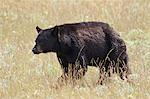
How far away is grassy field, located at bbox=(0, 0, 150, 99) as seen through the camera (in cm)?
766

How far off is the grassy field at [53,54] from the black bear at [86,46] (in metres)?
0.27

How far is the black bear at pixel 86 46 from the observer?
8.51m

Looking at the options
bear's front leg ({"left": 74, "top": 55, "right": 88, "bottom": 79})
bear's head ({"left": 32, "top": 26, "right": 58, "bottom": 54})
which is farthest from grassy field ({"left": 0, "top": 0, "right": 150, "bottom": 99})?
bear's head ({"left": 32, "top": 26, "right": 58, "bottom": 54})

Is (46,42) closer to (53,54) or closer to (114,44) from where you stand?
(114,44)

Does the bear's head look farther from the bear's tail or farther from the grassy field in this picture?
the bear's tail

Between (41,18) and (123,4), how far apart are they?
239 cm

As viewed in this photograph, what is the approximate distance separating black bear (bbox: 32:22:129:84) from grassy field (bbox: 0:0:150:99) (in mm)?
268

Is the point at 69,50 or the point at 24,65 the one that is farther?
the point at 24,65

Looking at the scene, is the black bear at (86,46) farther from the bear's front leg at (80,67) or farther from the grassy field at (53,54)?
the grassy field at (53,54)

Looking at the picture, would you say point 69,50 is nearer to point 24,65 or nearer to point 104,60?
point 104,60

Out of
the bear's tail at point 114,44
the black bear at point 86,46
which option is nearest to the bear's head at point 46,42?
the black bear at point 86,46

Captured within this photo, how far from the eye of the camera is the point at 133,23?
14.1 m

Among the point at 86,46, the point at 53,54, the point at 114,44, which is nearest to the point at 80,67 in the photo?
the point at 86,46

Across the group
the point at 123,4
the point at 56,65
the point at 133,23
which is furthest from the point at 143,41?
the point at 123,4
